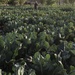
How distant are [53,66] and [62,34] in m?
2.26

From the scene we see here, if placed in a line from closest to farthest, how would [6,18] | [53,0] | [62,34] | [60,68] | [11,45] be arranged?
1. [60,68]
2. [11,45]
3. [62,34]
4. [6,18]
5. [53,0]

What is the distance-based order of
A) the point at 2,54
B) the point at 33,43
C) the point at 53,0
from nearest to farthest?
the point at 2,54, the point at 33,43, the point at 53,0

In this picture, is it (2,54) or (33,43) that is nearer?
(2,54)

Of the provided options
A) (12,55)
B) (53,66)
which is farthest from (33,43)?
(53,66)

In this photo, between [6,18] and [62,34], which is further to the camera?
[6,18]

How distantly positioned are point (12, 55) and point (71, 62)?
892 millimetres

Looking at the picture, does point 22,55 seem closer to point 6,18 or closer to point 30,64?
point 30,64

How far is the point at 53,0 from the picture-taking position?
Result: 159 feet

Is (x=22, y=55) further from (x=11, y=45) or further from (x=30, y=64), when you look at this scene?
(x=30, y=64)

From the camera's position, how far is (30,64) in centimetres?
309

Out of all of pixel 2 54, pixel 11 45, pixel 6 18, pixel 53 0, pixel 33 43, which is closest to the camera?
pixel 2 54

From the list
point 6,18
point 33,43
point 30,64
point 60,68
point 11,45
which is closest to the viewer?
point 60,68

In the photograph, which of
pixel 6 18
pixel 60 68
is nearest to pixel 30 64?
pixel 60 68

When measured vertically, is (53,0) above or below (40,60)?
below
